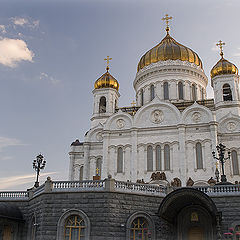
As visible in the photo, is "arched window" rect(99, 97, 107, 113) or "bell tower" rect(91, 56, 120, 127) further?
"arched window" rect(99, 97, 107, 113)

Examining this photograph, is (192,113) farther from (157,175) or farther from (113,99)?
(113,99)

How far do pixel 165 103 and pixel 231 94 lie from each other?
823 centimetres

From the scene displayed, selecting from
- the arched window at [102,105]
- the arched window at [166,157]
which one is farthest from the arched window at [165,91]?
the arched window at [166,157]

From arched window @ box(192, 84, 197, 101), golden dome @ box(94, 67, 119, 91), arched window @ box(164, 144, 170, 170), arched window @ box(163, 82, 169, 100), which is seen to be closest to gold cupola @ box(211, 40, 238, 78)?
arched window @ box(192, 84, 197, 101)

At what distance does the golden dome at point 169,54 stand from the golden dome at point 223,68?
537cm

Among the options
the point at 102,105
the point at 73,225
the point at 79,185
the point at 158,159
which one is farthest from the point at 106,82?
the point at 73,225

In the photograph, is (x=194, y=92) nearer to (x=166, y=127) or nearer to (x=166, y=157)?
(x=166, y=127)

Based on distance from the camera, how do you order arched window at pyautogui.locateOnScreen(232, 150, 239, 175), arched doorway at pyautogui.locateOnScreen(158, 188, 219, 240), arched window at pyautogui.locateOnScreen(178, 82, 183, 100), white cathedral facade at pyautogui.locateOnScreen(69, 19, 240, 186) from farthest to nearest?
1. arched window at pyautogui.locateOnScreen(178, 82, 183, 100)
2. white cathedral facade at pyautogui.locateOnScreen(69, 19, 240, 186)
3. arched window at pyautogui.locateOnScreen(232, 150, 239, 175)
4. arched doorway at pyautogui.locateOnScreen(158, 188, 219, 240)

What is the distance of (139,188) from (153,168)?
14762mm

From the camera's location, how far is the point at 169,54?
4538cm

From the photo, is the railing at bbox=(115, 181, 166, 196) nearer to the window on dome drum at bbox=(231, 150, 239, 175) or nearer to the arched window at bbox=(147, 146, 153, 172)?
the arched window at bbox=(147, 146, 153, 172)

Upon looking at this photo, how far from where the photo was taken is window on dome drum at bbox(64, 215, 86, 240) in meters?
20.2

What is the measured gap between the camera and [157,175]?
1383 inches

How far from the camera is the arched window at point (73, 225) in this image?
66.3 ft
